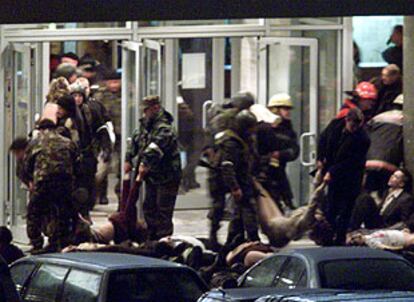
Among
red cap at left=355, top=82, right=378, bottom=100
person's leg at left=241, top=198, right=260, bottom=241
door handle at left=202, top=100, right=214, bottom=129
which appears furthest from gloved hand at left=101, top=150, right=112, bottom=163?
red cap at left=355, top=82, right=378, bottom=100

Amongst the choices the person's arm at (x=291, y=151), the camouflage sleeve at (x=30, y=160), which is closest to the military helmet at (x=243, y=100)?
the person's arm at (x=291, y=151)

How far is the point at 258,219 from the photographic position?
66.4ft

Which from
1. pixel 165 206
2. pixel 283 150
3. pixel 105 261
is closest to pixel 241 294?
pixel 105 261

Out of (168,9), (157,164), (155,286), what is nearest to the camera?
(155,286)

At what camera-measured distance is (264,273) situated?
Answer: 14.7 meters

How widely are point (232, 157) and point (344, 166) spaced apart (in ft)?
4.93

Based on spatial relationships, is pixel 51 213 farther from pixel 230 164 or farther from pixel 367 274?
pixel 367 274

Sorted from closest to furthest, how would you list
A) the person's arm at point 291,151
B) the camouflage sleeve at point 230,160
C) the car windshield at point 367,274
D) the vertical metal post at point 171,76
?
the car windshield at point 367,274, the camouflage sleeve at point 230,160, the person's arm at point 291,151, the vertical metal post at point 171,76

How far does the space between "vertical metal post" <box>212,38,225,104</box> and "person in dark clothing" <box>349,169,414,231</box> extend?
3359mm

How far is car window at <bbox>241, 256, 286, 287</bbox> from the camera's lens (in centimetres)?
1449

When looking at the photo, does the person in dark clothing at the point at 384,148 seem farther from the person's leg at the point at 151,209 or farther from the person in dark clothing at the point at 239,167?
the person's leg at the point at 151,209

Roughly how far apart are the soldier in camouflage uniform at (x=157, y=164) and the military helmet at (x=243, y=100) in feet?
3.39

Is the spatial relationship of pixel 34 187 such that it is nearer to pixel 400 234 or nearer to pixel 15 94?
pixel 15 94

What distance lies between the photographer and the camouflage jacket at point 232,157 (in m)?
19.9
